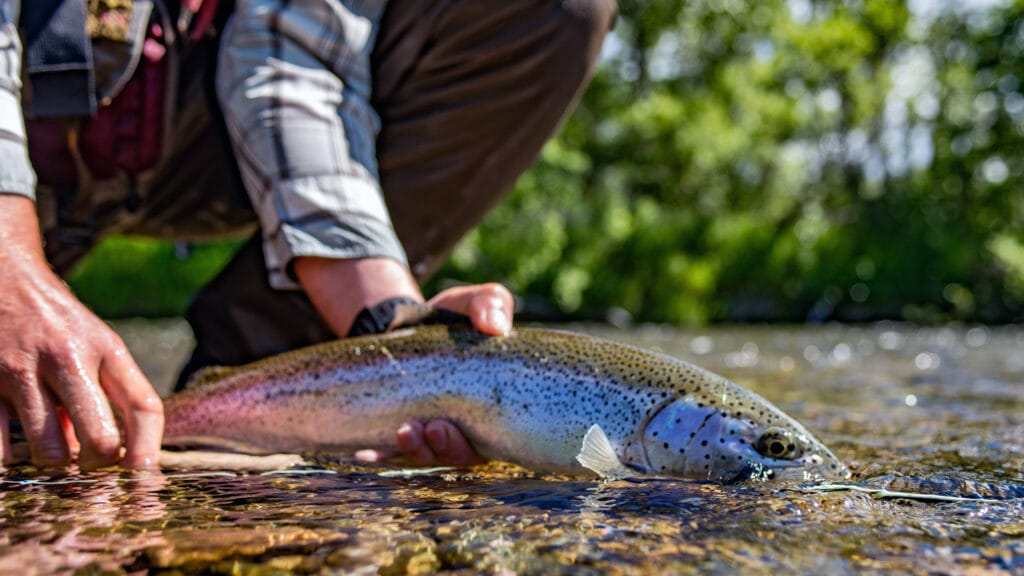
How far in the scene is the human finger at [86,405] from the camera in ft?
5.96

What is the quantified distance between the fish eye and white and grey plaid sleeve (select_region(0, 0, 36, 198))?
165 centimetres

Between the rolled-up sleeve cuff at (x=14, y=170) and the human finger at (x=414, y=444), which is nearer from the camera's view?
the rolled-up sleeve cuff at (x=14, y=170)

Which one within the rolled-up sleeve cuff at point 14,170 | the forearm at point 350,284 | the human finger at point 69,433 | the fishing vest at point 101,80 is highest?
the fishing vest at point 101,80

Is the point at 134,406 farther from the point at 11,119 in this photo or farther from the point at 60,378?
the point at 11,119

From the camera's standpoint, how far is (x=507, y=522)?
148 centimetres

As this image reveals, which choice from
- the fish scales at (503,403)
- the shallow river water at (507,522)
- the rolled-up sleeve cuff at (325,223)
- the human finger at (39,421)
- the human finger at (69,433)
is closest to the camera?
the shallow river water at (507,522)

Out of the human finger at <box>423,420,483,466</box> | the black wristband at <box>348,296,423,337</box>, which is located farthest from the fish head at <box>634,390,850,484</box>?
the black wristband at <box>348,296,423,337</box>

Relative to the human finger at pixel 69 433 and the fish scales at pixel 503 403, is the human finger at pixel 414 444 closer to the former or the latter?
the fish scales at pixel 503 403

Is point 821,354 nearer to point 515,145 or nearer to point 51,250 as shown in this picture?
point 515,145

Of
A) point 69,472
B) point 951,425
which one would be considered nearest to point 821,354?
point 951,425

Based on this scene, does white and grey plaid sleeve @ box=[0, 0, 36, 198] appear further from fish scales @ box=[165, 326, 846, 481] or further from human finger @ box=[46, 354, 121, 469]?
fish scales @ box=[165, 326, 846, 481]

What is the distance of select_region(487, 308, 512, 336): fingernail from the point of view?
2.29 meters

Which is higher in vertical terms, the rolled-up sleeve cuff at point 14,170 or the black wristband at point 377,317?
the rolled-up sleeve cuff at point 14,170

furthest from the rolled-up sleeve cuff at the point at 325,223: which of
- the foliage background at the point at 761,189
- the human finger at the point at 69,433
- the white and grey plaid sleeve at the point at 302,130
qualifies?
the foliage background at the point at 761,189
